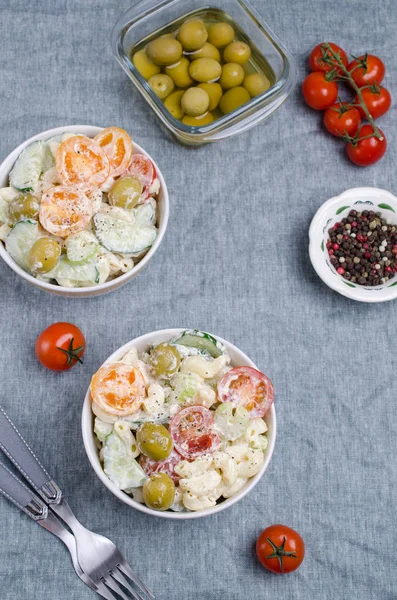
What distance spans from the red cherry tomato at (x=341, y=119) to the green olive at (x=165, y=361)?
0.63 meters

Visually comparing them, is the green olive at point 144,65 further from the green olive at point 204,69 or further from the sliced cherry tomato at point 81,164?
the sliced cherry tomato at point 81,164

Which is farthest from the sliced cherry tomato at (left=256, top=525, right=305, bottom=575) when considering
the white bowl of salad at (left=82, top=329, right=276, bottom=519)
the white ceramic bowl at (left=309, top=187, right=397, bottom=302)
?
the white ceramic bowl at (left=309, top=187, right=397, bottom=302)

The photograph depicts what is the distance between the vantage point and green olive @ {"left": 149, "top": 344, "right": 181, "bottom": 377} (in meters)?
1.29

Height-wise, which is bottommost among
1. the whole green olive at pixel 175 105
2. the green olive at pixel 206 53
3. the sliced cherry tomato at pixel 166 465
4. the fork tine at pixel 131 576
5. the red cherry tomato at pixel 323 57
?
the fork tine at pixel 131 576

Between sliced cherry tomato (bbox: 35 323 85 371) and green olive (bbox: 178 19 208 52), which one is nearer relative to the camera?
sliced cherry tomato (bbox: 35 323 85 371)

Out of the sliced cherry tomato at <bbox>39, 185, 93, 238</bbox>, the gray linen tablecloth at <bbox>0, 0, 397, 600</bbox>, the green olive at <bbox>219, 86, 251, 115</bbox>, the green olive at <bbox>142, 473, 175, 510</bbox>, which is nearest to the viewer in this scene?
the green olive at <bbox>142, 473, 175, 510</bbox>

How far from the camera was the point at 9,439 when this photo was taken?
1392 millimetres

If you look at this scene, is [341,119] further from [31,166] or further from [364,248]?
[31,166]

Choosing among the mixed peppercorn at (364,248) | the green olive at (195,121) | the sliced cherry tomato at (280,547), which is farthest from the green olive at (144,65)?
the sliced cherry tomato at (280,547)

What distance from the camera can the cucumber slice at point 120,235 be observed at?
4.42ft

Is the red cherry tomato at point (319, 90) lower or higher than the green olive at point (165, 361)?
higher

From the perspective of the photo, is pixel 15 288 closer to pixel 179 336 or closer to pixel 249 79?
→ pixel 179 336

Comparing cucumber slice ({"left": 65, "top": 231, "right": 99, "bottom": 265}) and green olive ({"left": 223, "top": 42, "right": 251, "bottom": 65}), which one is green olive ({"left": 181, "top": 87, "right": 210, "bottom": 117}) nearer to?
green olive ({"left": 223, "top": 42, "right": 251, "bottom": 65})

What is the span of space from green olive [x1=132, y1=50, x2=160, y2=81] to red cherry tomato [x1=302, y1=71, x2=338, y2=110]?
323mm
